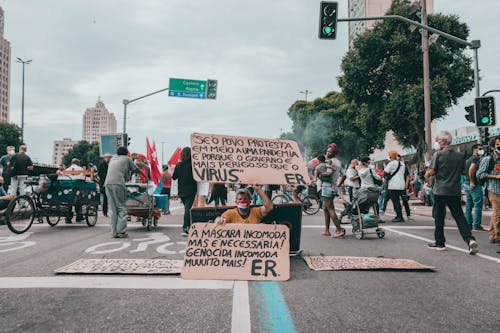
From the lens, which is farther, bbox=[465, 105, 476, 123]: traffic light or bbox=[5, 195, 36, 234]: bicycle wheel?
bbox=[465, 105, 476, 123]: traffic light

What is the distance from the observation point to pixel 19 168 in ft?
34.6

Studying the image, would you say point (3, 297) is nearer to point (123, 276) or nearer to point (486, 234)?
point (123, 276)

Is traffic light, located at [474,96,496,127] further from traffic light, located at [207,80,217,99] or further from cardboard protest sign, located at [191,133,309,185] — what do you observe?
traffic light, located at [207,80,217,99]

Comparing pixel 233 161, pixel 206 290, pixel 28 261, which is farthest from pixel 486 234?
pixel 28 261

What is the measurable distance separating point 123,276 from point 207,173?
159cm

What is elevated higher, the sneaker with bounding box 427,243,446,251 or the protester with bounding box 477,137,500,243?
the protester with bounding box 477,137,500,243

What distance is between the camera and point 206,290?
13.2 feet

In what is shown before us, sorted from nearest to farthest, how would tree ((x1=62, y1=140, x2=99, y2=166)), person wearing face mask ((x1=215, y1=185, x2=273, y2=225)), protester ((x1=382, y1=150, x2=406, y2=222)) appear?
1. person wearing face mask ((x1=215, y1=185, x2=273, y2=225))
2. protester ((x1=382, y1=150, x2=406, y2=222))
3. tree ((x1=62, y1=140, x2=99, y2=166))

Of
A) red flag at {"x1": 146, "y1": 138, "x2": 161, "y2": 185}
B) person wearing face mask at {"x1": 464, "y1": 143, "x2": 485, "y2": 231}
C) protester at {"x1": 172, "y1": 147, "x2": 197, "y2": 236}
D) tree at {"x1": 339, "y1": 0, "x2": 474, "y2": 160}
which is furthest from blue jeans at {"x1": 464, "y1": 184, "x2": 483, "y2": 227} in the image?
tree at {"x1": 339, "y1": 0, "x2": 474, "y2": 160}

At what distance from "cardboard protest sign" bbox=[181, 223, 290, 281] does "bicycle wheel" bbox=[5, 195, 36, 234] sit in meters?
5.01

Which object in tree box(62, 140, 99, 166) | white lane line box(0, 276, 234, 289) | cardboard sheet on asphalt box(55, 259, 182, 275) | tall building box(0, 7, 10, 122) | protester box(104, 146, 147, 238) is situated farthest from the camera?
tall building box(0, 7, 10, 122)

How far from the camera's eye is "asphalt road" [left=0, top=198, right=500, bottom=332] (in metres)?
3.04

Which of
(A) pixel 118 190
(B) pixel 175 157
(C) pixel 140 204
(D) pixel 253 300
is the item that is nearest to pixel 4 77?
(C) pixel 140 204

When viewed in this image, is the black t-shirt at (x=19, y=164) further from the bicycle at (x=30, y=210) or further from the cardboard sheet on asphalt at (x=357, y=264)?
the cardboard sheet on asphalt at (x=357, y=264)
